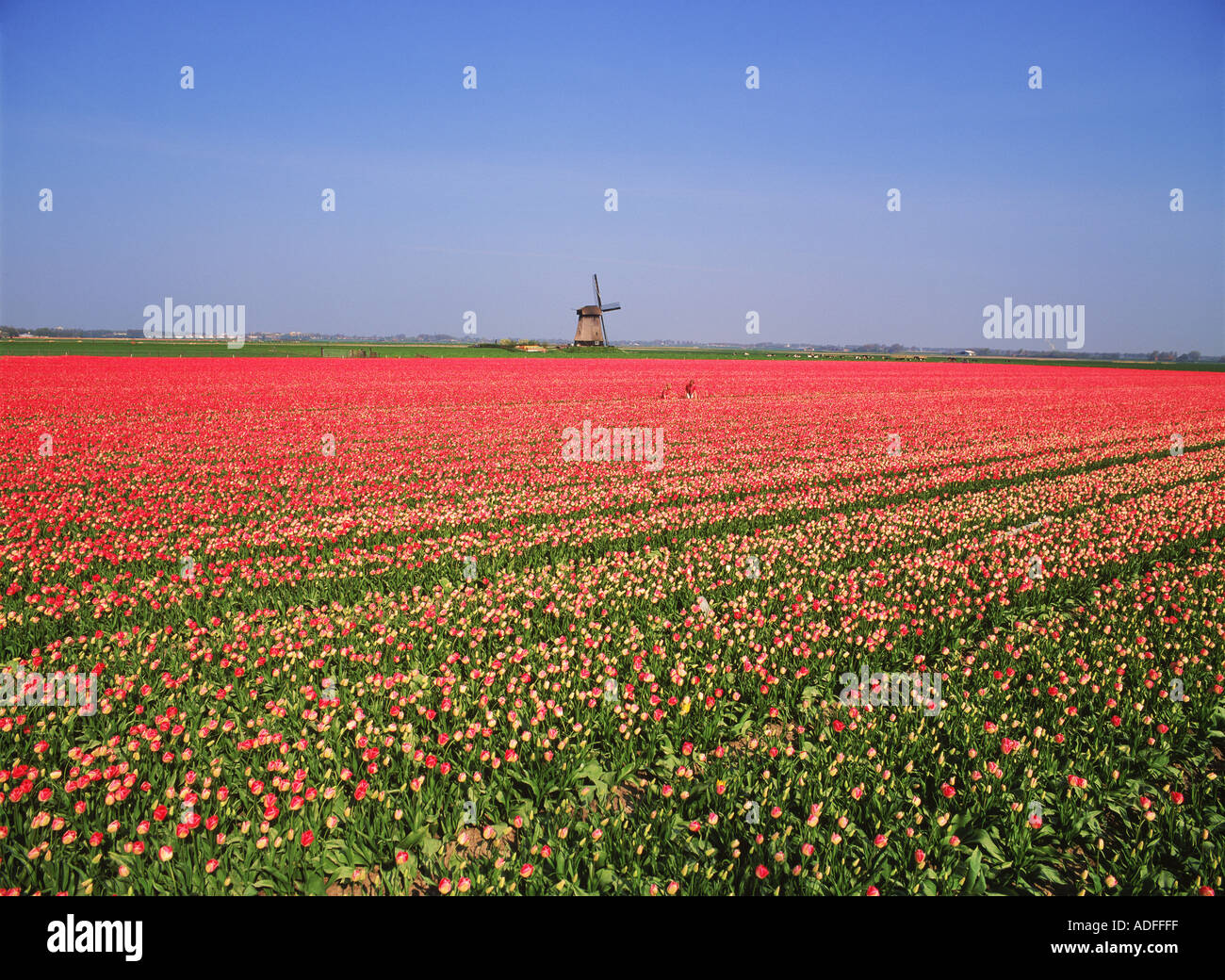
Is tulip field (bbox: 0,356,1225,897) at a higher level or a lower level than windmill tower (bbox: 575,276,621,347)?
lower

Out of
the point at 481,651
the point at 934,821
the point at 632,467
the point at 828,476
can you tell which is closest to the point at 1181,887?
the point at 934,821

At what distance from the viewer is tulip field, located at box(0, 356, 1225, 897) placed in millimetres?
3297

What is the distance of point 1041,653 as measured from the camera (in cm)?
546

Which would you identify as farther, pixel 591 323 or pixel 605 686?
pixel 591 323

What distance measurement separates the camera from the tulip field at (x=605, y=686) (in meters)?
3.30

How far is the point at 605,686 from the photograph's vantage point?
4.84 meters

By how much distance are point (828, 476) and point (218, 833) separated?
474 inches

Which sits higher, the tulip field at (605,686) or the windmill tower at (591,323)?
the windmill tower at (591,323)

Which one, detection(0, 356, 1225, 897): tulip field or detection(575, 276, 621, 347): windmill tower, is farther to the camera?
detection(575, 276, 621, 347): windmill tower

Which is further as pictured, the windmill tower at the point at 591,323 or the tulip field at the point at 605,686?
the windmill tower at the point at 591,323
